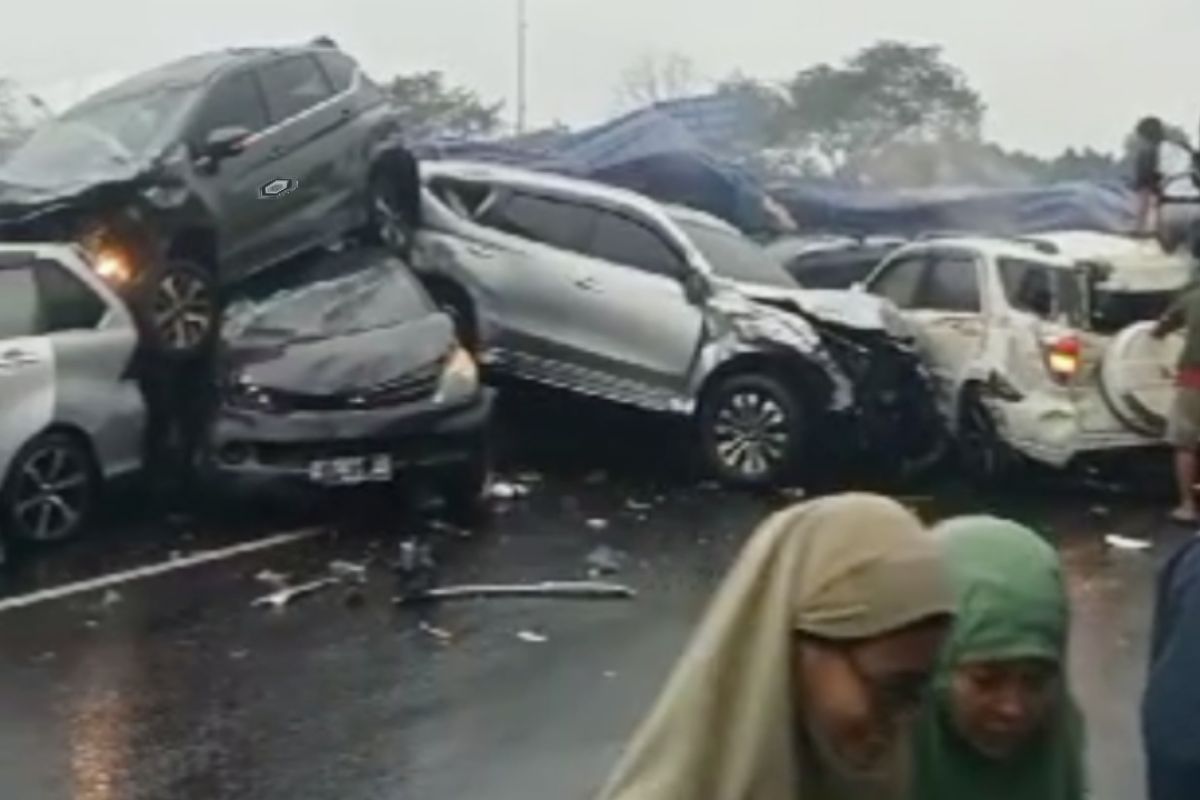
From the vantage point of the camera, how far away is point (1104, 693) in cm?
969

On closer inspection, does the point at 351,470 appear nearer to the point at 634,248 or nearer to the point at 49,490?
the point at 49,490

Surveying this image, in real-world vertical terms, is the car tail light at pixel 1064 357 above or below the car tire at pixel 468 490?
above

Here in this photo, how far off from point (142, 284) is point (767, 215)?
10652 mm

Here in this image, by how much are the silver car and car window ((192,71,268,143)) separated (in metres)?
1.90

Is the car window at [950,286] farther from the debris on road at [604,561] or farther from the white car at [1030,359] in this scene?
the debris on road at [604,561]

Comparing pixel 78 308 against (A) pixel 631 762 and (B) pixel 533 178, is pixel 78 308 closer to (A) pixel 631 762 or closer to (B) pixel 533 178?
(B) pixel 533 178

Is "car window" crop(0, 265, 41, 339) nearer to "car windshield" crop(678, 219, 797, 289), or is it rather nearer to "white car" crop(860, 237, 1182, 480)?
"car windshield" crop(678, 219, 797, 289)

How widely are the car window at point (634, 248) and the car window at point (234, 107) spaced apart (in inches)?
98.0

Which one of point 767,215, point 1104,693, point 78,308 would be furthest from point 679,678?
point 767,215

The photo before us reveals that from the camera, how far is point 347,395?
14000 mm

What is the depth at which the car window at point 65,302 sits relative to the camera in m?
13.3

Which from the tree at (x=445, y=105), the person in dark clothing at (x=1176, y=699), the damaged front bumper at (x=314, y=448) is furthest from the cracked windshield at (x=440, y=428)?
the tree at (x=445, y=105)

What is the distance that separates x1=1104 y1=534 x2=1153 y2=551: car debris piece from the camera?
1389 centimetres

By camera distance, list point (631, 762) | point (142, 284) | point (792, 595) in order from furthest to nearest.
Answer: point (142, 284), point (631, 762), point (792, 595)
